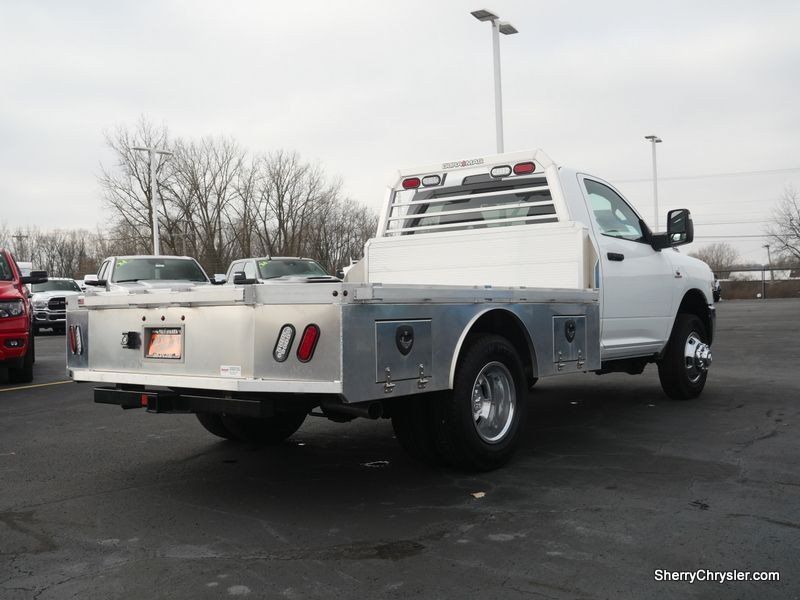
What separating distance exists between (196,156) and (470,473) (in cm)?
4581

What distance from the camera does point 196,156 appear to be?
47.7 metres

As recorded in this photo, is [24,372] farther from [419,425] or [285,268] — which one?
[419,425]

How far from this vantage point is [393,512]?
431cm

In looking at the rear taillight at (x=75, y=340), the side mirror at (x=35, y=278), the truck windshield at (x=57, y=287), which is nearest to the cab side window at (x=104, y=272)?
the side mirror at (x=35, y=278)

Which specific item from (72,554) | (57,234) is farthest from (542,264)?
(57,234)

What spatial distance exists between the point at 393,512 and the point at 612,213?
13.2 feet

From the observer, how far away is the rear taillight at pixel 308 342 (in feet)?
13.0

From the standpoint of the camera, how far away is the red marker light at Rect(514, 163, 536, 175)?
655 cm

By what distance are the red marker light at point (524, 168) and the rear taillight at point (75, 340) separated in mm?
3801

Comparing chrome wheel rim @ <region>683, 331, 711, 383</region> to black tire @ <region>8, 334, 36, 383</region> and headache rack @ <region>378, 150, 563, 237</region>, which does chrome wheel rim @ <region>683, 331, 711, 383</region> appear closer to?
headache rack @ <region>378, 150, 563, 237</region>

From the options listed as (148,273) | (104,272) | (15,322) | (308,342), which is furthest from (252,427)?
(104,272)

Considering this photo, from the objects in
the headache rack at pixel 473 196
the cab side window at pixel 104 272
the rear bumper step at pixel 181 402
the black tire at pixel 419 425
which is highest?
the headache rack at pixel 473 196

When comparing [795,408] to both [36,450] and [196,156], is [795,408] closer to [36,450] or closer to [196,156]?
[36,450]

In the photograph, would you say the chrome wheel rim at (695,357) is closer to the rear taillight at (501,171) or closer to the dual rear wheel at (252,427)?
the rear taillight at (501,171)
